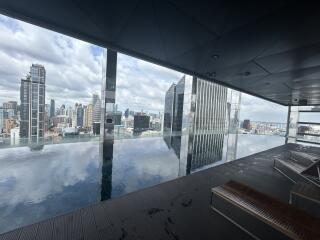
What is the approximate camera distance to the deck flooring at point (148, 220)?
1534mm

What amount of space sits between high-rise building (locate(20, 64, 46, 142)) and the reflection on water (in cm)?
78

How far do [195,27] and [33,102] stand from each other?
592 centimetres

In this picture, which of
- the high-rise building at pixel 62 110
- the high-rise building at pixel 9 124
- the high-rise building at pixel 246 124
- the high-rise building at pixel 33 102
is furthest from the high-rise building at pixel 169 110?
the high-rise building at pixel 246 124

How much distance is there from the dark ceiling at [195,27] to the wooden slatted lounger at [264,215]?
2505mm

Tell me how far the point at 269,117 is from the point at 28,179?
50.7 ft

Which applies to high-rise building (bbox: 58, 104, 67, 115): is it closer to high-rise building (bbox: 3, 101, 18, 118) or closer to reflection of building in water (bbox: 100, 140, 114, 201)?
Answer: high-rise building (bbox: 3, 101, 18, 118)

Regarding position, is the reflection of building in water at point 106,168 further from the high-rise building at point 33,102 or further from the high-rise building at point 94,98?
the high-rise building at point 33,102

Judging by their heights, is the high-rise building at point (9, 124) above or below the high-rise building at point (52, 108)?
below

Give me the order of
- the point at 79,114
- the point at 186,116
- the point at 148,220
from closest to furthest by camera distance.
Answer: the point at 148,220 → the point at 79,114 → the point at 186,116

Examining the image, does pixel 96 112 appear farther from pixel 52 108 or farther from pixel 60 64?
pixel 60 64

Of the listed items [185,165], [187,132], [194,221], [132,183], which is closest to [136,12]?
[132,183]

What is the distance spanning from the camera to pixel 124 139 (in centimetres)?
695

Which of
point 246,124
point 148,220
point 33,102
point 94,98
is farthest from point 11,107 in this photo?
point 246,124

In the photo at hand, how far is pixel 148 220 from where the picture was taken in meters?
1.78
